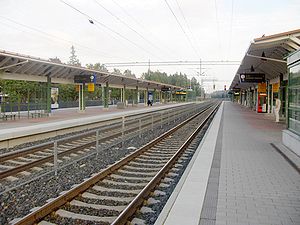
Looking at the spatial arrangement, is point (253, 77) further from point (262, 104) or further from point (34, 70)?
point (34, 70)

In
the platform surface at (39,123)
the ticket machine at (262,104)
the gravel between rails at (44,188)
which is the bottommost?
the gravel between rails at (44,188)

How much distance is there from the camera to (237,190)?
6.04 m

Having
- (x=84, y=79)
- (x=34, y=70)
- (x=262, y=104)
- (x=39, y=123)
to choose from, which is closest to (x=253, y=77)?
(x=262, y=104)

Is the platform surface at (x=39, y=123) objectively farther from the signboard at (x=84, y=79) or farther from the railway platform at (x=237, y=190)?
the railway platform at (x=237, y=190)

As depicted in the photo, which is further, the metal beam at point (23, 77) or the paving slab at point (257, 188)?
the metal beam at point (23, 77)

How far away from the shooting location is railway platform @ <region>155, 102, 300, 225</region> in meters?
4.62

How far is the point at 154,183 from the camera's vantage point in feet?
22.1

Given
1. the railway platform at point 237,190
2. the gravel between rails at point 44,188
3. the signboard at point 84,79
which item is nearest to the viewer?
the railway platform at point 237,190

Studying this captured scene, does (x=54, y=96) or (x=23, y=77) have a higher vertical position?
(x=23, y=77)

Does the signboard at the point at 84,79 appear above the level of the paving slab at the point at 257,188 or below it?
above

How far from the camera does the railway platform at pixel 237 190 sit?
4.62m

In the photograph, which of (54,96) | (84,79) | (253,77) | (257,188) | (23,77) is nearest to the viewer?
(257,188)

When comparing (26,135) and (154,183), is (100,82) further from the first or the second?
(154,183)

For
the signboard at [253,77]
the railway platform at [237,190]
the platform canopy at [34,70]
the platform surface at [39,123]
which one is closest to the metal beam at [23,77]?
the platform canopy at [34,70]
